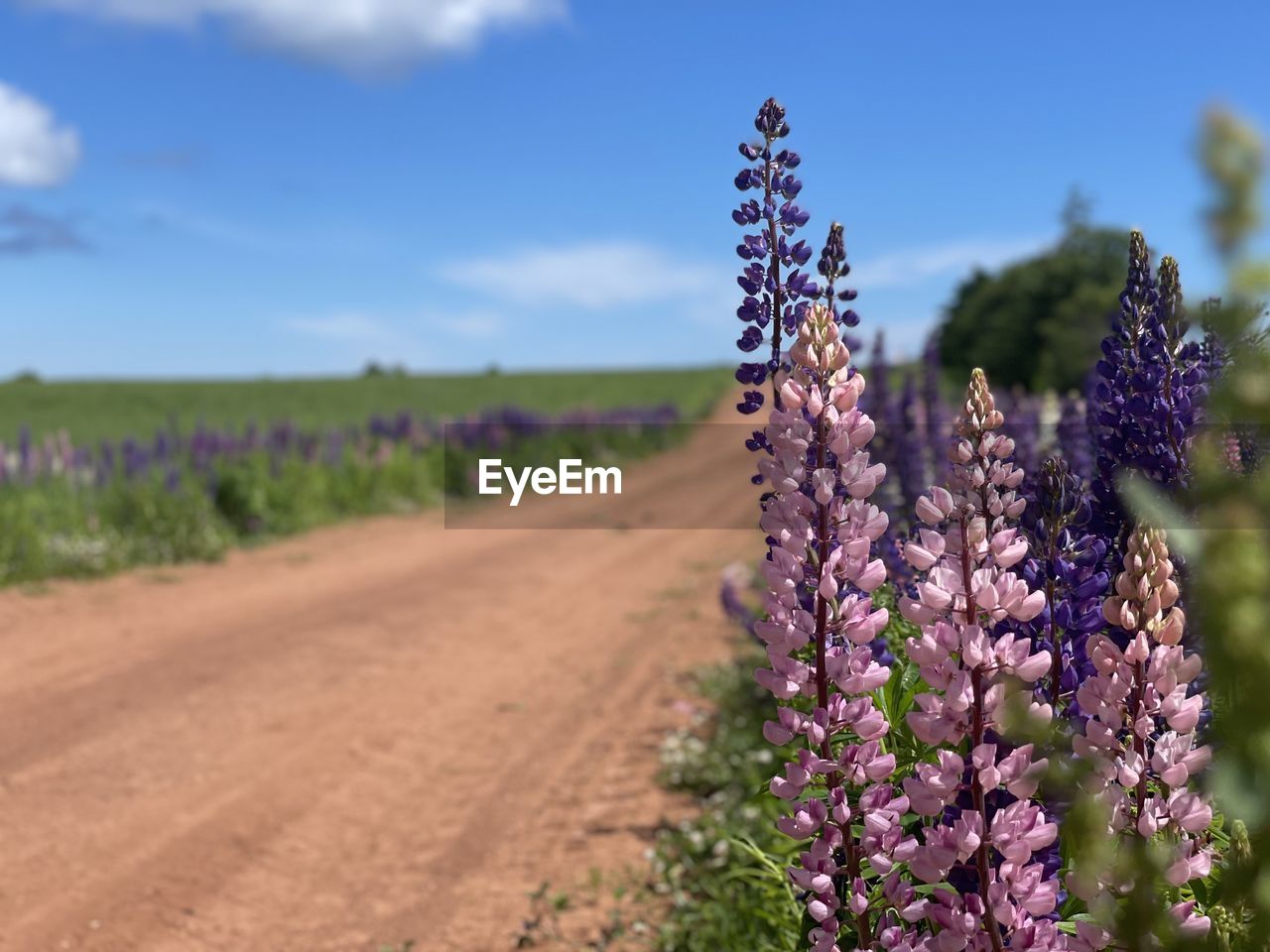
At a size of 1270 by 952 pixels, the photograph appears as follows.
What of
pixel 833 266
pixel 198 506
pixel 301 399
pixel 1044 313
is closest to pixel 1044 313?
pixel 1044 313

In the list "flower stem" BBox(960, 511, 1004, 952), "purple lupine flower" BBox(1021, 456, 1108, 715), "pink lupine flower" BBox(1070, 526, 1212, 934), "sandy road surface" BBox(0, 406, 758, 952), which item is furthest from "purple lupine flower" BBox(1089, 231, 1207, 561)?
"sandy road surface" BBox(0, 406, 758, 952)

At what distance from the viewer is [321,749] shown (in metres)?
7.23

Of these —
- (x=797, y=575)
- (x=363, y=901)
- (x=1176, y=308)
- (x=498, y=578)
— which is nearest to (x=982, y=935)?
(x=797, y=575)

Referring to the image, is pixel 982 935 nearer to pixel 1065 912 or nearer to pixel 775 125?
pixel 1065 912

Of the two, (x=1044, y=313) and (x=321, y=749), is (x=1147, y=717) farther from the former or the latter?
(x=1044, y=313)

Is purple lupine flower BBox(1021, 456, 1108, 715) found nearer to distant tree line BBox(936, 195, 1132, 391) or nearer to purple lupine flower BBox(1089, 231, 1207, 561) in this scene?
purple lupine flower BBox(1089, 231, 1207, 561)

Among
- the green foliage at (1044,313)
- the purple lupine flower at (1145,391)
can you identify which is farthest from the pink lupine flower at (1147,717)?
the green foliage at (1044,313)

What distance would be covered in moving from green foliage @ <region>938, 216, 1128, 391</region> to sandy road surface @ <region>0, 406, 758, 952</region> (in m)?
24.2

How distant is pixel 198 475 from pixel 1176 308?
48.0 feet

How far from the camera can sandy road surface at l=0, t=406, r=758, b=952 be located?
5.31 metres

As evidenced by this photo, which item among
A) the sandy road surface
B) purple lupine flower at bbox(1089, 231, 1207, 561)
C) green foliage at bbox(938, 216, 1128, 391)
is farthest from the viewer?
green foliage at bbox(938, 216, 1128, 391)

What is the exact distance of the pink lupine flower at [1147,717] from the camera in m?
1.63

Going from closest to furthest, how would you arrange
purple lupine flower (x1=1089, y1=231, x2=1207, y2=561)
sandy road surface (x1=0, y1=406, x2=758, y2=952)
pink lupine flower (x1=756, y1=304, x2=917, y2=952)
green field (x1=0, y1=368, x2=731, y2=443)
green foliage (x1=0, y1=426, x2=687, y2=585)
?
pink lupine flower (x1=756, y1=304, x2=917, y2=952), purple lupine flower (x1=1089, y1=231, x2=1207, y2=561), sandy road surface (x1=0, y1=406, x2=758, y2=952), green foliage (x1=0, y1=426, x2=687, y2=585), green field (x1=0, y1=368, x2=731, y2=443)

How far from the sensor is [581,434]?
2700 cm
